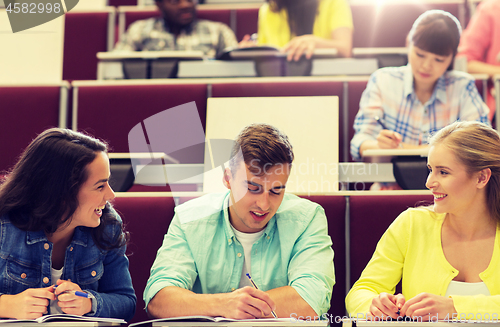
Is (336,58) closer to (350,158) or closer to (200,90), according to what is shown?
(350,158)

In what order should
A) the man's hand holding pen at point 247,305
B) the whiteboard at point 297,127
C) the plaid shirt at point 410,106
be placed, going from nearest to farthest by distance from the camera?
the man's hand holding pen at point 247,305 < the whiteboard at point 297,127 < the plaid shirt at point 410,106

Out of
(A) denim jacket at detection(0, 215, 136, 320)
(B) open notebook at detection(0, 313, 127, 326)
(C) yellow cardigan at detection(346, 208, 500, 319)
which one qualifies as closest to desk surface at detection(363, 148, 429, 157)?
(C) yellow cardigan at detection(346, 208, 500, 319)

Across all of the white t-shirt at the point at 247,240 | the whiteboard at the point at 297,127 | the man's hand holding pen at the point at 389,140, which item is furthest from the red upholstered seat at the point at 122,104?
the white t-shirt at the point at 247,240

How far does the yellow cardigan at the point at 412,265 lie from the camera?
33.8 inches

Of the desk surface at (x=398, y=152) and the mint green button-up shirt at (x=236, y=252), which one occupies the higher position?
the desk surface at (x=398, y=152)

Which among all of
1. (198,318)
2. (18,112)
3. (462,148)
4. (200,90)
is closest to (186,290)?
(198,318)

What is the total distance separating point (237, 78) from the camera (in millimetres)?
1581

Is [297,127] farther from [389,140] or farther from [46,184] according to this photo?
[46,184]

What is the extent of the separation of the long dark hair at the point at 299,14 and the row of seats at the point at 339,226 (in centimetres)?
85

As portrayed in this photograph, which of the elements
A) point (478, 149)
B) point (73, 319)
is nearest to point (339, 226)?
point (478, 149)

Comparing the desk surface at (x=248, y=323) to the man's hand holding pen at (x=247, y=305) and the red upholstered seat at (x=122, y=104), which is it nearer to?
the man's hand holding pen at (x=247, y=305)

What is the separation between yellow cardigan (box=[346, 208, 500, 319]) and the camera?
86cm

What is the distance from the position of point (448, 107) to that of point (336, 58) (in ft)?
1.20

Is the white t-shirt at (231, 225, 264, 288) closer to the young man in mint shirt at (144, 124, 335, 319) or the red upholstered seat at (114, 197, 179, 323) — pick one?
the young man in mint shirt at (144, 124, 335, 319)
